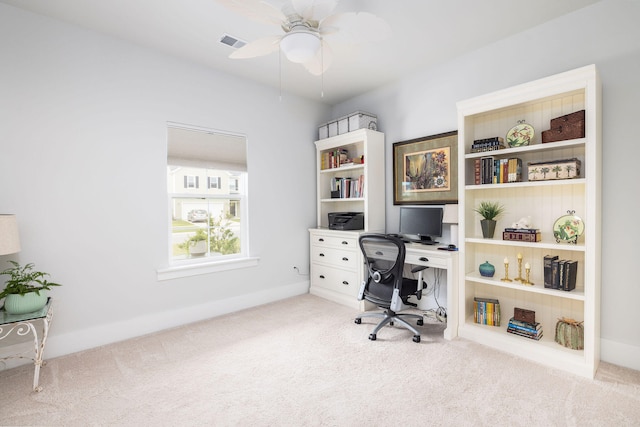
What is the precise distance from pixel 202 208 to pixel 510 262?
3209 mm

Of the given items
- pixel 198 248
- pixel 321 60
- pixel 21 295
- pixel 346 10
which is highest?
pixel 346 10

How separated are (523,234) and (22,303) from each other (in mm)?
3776

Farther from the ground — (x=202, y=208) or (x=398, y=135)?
(x=398, y=135)

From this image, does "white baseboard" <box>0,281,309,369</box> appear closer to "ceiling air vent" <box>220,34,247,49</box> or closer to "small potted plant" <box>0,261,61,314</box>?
"small potted plant" <box>0,261,61,314</box>

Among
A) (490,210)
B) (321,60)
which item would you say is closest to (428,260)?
(490,210)

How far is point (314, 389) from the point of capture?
207cm

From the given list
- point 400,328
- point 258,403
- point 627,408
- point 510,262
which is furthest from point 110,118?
point 627,408

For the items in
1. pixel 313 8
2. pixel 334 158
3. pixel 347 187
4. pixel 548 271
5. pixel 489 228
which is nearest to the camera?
pixel 313 8

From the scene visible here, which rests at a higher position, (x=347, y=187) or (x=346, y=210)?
(x=347, y=187)

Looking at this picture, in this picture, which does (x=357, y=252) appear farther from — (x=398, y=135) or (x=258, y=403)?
(x=258, y=403)

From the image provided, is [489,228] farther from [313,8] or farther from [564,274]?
[313,8]

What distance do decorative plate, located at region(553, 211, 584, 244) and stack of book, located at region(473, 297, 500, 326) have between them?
0.78 m

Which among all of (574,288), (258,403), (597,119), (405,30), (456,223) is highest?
(405,30)

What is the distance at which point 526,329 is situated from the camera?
254 centimetres
